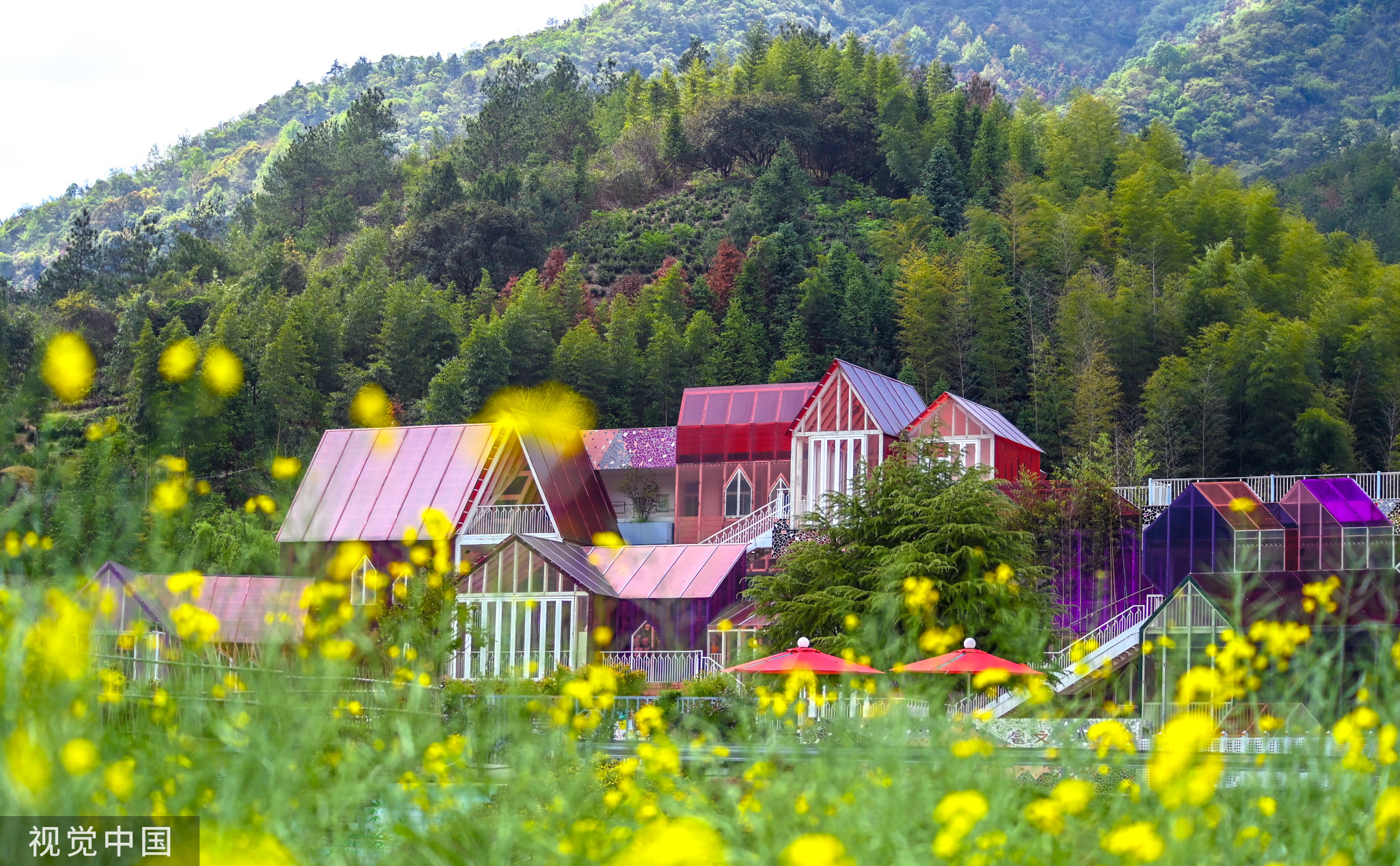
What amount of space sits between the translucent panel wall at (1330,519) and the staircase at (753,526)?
8.70m

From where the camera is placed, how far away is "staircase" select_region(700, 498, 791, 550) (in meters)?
26.2

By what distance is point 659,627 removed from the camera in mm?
24172

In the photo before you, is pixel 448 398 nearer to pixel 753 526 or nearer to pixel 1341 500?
pixel 753 526

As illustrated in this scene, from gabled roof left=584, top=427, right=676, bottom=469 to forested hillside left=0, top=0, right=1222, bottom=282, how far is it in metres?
41.7

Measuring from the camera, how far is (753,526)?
2655cm

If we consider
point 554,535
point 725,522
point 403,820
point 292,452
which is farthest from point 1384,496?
point 403,820

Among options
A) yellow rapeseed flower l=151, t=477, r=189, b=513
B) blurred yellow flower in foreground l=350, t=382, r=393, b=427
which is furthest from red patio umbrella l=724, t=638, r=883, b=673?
yellow rapeseed flower l=151, t=477, r=189, b=513

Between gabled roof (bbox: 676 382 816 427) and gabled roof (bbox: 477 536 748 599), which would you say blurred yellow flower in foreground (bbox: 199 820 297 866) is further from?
gabled roof (bbox: 676 382 816 427)

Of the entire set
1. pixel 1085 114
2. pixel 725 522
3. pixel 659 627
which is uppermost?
pixel 1085 114

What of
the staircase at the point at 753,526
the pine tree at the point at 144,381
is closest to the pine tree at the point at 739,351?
the staircase at the point at 753,526

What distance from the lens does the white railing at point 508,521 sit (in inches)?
1041

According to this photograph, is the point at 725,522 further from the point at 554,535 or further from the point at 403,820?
the point at 403,820

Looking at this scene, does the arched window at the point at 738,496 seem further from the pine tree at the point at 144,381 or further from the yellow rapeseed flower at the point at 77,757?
the yellow rapeseed flower at the point at 77,757

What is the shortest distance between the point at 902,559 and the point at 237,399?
74.2ft
